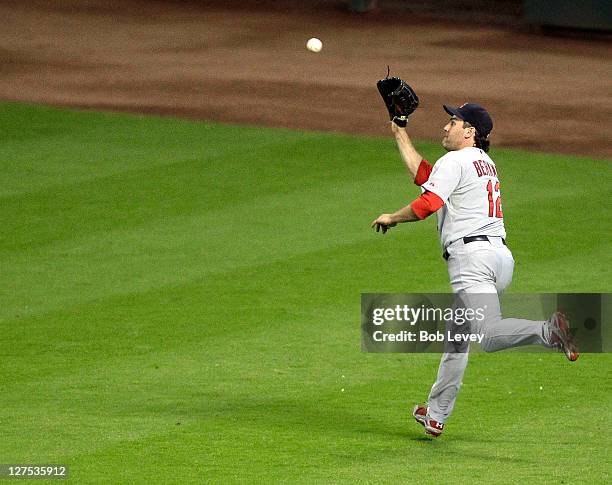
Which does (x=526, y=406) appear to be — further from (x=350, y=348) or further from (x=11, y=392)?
(x=11, y=392)

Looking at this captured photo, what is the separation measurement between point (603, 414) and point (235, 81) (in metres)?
10.4

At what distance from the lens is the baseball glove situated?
7457 millimetres

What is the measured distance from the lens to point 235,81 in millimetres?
17312

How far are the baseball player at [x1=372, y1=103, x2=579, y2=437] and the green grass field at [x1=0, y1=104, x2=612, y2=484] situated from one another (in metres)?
0.33

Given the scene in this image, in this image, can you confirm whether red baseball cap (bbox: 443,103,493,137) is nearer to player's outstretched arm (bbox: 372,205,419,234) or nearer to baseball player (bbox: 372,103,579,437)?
baseball player (bbox: 372,103,579,437)

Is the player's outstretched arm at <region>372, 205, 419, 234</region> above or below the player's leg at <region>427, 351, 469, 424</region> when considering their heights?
above

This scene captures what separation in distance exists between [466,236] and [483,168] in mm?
356

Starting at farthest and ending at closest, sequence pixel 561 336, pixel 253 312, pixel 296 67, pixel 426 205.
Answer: pixel 296 67 < pixel 253 312 < pixel 426 205 < pixel 561 336

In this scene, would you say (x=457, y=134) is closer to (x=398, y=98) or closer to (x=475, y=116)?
(x=475, y=116)

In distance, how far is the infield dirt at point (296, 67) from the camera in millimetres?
15719

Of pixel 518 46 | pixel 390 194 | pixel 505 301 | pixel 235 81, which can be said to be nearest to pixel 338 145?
pixel 390 194

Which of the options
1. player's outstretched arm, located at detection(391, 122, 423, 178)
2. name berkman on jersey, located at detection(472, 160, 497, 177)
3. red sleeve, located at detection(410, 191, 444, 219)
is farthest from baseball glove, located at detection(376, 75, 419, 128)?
red sleeve, located at detection(410, 191, 444, 219)

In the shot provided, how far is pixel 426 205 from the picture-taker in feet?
23.0

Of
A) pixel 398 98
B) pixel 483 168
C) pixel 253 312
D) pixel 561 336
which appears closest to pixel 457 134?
pixel 483 168
